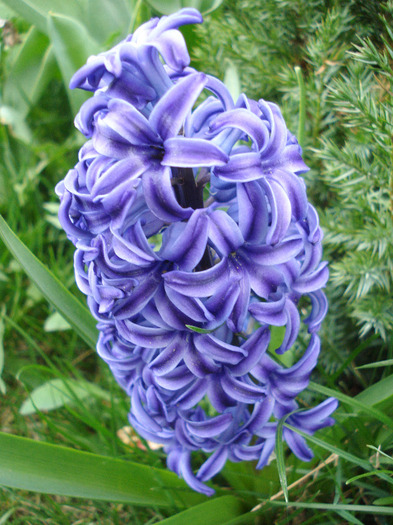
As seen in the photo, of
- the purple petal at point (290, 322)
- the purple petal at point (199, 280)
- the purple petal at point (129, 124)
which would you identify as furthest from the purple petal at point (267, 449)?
the purple petal at point (129, 124)

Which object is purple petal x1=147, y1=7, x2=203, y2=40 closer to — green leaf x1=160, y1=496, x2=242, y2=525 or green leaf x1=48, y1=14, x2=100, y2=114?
green leaf x1=160, y1=496, x2=242, y2=525

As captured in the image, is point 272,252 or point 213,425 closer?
point 272,252

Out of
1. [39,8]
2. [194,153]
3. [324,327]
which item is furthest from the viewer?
[39,8]

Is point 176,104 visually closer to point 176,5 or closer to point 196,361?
point 196,361

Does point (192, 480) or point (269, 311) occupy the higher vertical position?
point (269, 311)

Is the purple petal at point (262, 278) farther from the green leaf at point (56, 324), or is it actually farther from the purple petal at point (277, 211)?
the green leaf at point (56, 324)

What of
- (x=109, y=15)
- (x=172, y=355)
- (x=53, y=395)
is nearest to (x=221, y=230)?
(x=172, y=355)

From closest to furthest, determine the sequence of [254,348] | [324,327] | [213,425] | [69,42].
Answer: [254,348], [213,425], [324,327], [69,42]
